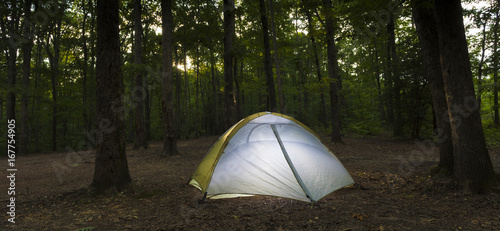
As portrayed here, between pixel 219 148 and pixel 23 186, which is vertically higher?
pixel 219 148

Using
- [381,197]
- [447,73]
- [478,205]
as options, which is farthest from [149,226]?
[447,73]

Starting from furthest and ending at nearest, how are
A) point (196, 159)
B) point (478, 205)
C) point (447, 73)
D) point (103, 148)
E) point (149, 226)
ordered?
point (196, 159) < point (103, 148) < point (447, 73) < point (478, 205) < point (149, 226)

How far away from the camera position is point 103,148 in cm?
507

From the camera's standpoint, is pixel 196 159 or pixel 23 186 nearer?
pixel 23 186

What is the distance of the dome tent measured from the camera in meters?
4.84

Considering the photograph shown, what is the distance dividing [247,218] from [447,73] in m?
4.56

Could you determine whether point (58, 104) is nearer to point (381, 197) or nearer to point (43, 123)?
→ point (43, 123)

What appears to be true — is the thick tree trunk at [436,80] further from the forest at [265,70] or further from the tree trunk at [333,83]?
the tree trunk at [333,83]

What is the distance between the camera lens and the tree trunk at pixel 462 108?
4434 mm

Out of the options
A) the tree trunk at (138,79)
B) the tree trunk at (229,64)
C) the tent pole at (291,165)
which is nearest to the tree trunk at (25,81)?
the tree trunk at (138,79)

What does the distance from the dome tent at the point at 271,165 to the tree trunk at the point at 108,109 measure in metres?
1.79

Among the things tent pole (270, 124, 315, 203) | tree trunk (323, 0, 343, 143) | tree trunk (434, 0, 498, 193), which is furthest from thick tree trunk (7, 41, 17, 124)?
tree trunk (434, 0, 498, 193)

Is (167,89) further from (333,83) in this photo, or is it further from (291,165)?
(333,83)

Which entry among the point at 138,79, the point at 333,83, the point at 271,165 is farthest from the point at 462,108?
the point at 138,79
